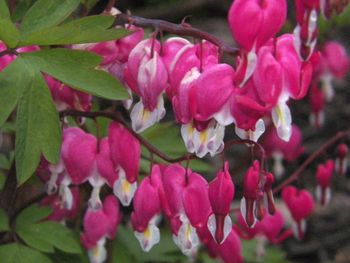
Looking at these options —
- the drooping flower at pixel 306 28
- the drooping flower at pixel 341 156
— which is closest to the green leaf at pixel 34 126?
the drooping flower at pixel 306 28

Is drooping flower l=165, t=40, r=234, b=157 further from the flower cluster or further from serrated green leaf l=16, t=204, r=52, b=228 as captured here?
serrated green leaf l=16, t=204, r=52, b=228

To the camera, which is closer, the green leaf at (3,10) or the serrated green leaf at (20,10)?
the green leaf at (3,10)

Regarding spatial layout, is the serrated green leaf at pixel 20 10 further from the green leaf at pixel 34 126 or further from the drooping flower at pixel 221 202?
the drooping flower at pixel 221 202

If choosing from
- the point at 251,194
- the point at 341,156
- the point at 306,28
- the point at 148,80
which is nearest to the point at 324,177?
the point at 341,156

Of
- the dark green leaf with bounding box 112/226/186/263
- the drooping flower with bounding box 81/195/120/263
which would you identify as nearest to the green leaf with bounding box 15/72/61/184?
the drooping flower with bounding box 81/195/120/263

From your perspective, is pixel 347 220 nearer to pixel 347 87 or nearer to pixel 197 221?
pixel 347 87

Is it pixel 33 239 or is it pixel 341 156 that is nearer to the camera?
pixel 33 239

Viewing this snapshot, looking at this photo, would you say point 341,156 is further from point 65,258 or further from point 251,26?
point 251,26
